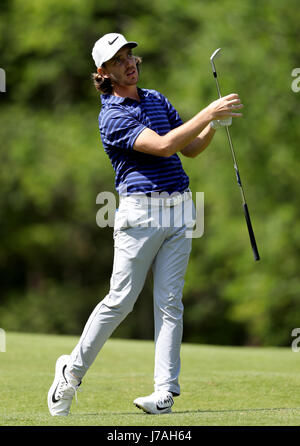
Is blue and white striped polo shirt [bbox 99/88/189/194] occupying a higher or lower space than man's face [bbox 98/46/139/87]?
lower

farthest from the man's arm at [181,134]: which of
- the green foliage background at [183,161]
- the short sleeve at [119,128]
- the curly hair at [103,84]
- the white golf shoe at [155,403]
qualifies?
the green foliage background at [183,161]

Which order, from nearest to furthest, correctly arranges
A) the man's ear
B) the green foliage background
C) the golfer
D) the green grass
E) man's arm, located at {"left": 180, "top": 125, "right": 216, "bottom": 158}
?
the green grass, the golfer, the man's ear, man's arm, located at {"left": 180, "top": 125, "right": 216, "bottom": 158}, the green foliage background

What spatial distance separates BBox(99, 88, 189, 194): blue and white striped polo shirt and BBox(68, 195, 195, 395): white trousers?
9 cm

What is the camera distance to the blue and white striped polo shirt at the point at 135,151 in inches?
192

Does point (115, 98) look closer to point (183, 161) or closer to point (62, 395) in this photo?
point (62, 395)

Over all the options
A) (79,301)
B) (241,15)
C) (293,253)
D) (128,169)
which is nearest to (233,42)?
(241,15)

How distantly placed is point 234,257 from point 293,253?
7.31 ft

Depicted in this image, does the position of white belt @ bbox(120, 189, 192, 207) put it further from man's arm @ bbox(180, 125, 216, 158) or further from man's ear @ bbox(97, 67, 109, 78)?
man's ear @ bbox(97, 67, 109, 78)

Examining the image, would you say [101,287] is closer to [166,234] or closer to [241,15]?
[241,15]

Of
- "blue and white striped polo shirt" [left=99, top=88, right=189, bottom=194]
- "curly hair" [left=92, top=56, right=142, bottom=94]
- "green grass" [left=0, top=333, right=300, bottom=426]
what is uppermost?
"curly hair" [left=92, top=56, right=142, bottom=94]

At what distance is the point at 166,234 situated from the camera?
16.4ft

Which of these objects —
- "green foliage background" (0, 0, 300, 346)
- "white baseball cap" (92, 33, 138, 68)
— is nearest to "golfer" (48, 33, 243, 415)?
"white baseball cap" (92, 33, 138, 68)

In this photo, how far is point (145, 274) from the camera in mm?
5008

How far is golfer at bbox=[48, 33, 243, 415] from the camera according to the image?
4934 mm
